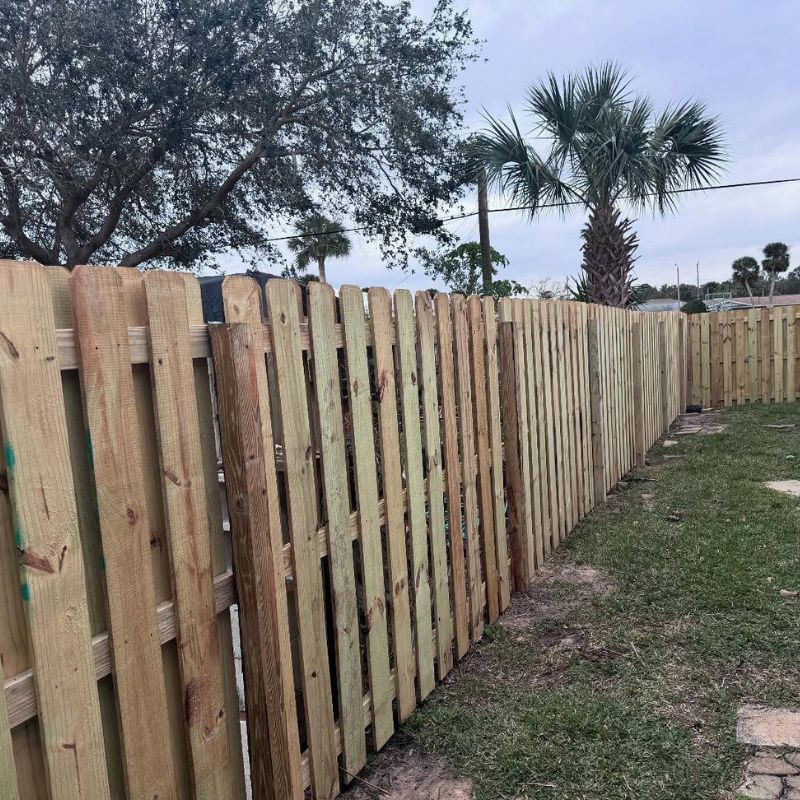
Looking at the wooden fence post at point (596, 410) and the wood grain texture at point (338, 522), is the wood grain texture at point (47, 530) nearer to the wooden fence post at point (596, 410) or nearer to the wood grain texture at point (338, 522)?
the wood grain texture at point (338, 522)

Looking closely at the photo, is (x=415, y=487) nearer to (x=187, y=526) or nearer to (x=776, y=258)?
(x=187, y=526)

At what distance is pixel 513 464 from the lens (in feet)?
12.4

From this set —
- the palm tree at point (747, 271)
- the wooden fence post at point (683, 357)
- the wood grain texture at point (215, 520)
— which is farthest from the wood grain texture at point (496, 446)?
the palm tree at point (747, 271)

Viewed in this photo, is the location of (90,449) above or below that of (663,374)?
above

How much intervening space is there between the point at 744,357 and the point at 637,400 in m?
6.59

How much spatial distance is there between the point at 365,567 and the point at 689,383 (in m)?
12.0

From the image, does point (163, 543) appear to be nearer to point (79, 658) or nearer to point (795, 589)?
point (79, 658)

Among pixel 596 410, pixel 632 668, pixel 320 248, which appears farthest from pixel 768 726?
pixel 320 248

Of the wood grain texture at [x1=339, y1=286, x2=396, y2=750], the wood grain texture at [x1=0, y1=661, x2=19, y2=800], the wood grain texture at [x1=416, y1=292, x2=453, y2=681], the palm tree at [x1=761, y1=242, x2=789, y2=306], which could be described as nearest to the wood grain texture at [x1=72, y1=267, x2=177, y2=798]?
the wood grain texture at [x1=0, y1=661, x2=19, y2=800]

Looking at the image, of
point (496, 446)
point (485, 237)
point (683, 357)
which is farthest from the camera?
point (485, 237)

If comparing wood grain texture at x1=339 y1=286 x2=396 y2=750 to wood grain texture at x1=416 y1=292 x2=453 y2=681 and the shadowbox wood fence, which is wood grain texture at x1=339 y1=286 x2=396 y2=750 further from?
wood grain texture at x1=416 y1=292 x2=453 y2=681

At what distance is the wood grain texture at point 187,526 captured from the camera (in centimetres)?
152

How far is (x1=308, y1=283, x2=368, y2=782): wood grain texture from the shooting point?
2115mm

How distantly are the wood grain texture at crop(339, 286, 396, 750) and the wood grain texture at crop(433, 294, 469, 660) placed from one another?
616 mm
